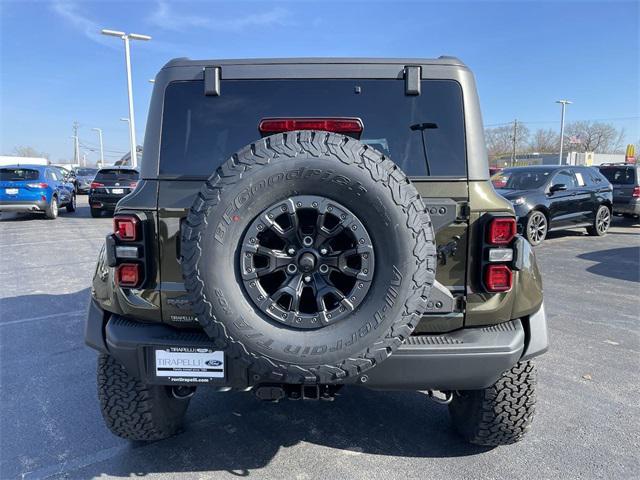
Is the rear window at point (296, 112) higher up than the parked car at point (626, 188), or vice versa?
the rear window at point (296, 112)

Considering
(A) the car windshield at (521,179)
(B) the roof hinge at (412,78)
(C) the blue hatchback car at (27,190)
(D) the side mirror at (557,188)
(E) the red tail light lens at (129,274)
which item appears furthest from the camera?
(C) the blue hatchback car at (27,190)

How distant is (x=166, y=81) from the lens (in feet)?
7.80

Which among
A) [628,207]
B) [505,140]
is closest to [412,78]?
[628,207]

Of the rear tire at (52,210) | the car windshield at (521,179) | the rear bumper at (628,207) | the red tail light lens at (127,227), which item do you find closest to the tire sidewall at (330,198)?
the red tail light lens at (127,227)

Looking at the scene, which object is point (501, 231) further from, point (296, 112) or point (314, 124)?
point (296, 112)

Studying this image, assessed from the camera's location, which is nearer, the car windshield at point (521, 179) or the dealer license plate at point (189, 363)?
the dealer license plate at point (189, 363)

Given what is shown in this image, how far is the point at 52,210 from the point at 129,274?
14.3 meters

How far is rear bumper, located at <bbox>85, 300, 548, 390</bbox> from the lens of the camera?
2098 millimetres

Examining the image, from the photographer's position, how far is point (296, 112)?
2.40m

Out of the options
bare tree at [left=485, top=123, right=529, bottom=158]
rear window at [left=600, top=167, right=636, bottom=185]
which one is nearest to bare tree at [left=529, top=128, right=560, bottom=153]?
bare tree at [left=485, top=123, right=529, bottom=158]

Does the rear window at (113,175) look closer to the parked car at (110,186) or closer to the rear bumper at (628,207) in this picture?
the parked car at (110,186)

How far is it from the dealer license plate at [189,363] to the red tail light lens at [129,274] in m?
0.36

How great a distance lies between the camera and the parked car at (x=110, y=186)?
14555mm

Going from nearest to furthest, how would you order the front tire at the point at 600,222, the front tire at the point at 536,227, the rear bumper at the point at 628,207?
the front tire at the point at 536,227 → the front tire at the point at 600,222 → the rear bumper at the point at 628,207
